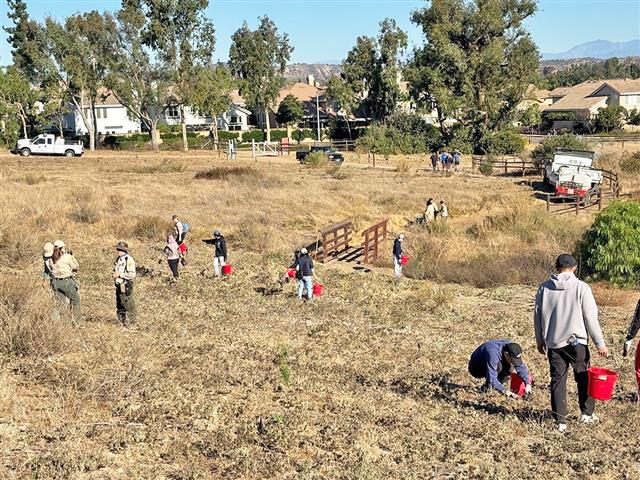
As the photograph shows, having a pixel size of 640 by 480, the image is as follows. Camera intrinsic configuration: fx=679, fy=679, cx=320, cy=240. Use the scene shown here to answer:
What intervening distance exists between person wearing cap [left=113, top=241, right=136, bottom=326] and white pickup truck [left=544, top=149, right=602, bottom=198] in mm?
20215

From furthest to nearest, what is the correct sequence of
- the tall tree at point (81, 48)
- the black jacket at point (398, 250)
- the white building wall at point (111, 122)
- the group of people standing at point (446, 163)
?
1. the white building wall at point (111, 122)
2. the tall tree at point (81, 48)
3. the group of people standing at point (446, 163)
4. the black jacket at point (398, 250)

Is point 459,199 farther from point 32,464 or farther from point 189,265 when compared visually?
point 32,464

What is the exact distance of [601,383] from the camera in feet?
20.0

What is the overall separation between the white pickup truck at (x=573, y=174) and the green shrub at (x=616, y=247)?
11.5 m

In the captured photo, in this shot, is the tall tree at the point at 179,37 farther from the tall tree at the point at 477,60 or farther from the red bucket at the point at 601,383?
the red bucket at the point at 601,383

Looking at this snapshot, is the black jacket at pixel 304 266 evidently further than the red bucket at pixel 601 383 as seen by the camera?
Yes

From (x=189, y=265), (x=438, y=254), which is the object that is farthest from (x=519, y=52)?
(x=189, y=265)

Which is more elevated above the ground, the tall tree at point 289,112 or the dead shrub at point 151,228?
the tall tree at point 289,112

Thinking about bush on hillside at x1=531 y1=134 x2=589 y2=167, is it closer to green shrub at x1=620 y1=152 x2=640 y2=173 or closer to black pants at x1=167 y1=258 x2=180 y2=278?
green shrub at x1=620 y1=152 x2=640 y2=173


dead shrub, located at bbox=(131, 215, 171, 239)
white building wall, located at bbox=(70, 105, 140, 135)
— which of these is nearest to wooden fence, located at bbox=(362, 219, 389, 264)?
dead shrub, located at bbox=(131, 215, 171, 239)

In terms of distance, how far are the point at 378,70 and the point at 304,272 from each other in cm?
5310

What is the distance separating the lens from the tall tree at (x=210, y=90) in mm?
55406

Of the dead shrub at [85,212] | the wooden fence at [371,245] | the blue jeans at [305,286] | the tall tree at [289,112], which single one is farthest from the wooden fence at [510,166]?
the tall tree at [289,112]

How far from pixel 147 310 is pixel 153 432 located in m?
5.40
